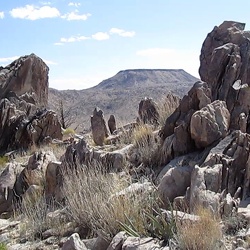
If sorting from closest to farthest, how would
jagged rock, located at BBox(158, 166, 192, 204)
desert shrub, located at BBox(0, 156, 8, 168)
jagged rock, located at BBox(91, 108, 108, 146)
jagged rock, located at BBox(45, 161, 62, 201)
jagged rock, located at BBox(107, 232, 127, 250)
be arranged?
jagged rock, located at BBox(107, 232, 127, 250) < jagged rock, located at BBox(158, 166, 192, 204) < jagged rock, located at BBox(45, 161, 62, 201) < jagged rock, located at BBox(91, 108, 108, 146) < desert shrub, located at BBox(0, 156, 8, 168)

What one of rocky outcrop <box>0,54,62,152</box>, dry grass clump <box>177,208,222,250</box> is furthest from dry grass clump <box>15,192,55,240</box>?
rocky outcrop <box>0,54,62,152</box>

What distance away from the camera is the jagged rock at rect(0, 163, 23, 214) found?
35.8 ft

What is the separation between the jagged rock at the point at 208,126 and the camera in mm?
8367

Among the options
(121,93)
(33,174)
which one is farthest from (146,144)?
(121,93)

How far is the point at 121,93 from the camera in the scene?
3841 inches

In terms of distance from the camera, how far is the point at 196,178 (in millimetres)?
6637

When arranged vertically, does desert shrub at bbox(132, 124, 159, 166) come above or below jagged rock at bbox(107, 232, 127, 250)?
above

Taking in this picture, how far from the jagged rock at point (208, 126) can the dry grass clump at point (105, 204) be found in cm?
157

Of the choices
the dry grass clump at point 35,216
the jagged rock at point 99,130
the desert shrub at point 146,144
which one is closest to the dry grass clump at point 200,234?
the dry grass clump at point 35,216

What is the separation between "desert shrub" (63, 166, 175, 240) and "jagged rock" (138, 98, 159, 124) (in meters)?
4.48

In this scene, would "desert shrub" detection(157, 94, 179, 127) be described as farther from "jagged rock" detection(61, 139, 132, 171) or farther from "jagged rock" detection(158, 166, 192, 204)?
"jagged rock" detection(158, 166, 192, 204)

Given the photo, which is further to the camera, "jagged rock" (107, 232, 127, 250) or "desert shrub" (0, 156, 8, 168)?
"desert shrub" (0, 156, 8, 168)

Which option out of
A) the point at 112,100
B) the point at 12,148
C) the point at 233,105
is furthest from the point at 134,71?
the point at 233,105

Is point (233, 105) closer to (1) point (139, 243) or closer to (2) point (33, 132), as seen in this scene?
(1) point (139, 243)
